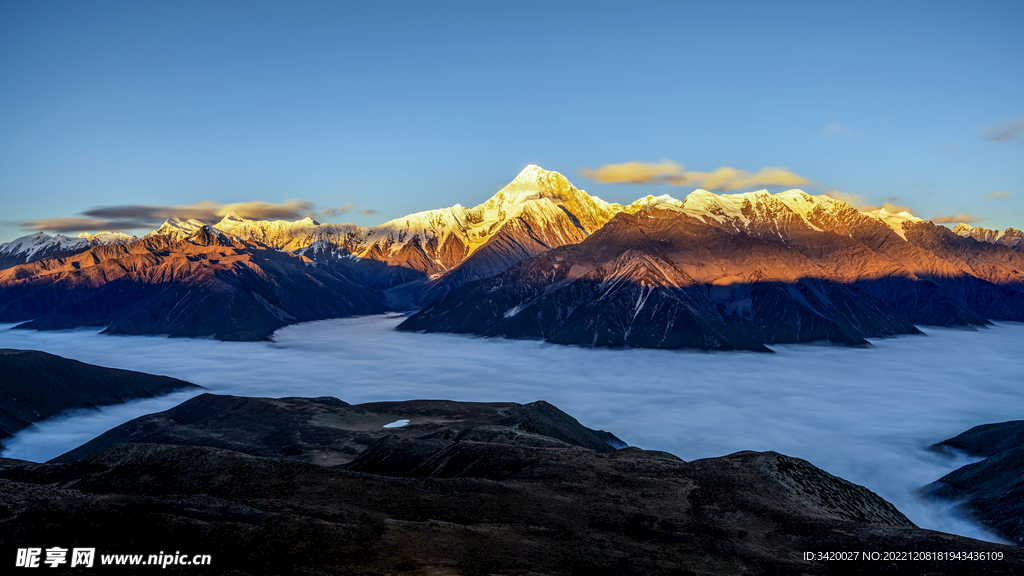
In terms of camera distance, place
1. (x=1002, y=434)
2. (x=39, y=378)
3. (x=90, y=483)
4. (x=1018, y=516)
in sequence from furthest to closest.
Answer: (x=39, y=378), (x=1002, y=434), (x=1018, y=516), (x=90, y=483)

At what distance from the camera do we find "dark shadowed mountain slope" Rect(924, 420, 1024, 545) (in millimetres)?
98119

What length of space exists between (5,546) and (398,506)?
83.4ft

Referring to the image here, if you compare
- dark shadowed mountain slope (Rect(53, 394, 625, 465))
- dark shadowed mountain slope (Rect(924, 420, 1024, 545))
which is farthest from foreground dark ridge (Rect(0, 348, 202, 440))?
dark shadowed mountain slope (Rect(924, 420, 1024, 545))

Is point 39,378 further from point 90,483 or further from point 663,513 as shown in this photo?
point 663,513

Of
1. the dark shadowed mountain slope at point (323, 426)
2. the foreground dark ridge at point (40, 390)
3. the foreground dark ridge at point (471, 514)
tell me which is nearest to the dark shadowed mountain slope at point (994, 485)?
the foreground dark ridge at point (471, 514)

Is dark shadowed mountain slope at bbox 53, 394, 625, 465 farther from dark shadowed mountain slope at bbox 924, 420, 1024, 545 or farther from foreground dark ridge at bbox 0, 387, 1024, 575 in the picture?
dark shadowed mountain slope at bbox 924, 420, 1024, 545

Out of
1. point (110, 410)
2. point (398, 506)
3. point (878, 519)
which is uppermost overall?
point (398, 506)

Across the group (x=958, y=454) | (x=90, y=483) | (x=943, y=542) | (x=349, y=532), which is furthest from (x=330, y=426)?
(x=958, y=454)

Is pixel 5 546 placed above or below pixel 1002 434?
above

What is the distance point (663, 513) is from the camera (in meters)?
55.2

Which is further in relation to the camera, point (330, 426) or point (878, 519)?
point (330, 426)

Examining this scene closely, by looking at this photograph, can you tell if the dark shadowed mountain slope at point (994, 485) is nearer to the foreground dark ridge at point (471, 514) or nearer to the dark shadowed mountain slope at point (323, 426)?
the foreground dark ridge at point (471, 514)

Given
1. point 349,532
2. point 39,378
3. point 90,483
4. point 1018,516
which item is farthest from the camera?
point 39,378

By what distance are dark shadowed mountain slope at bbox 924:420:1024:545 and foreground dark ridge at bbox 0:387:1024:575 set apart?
4145 cm
